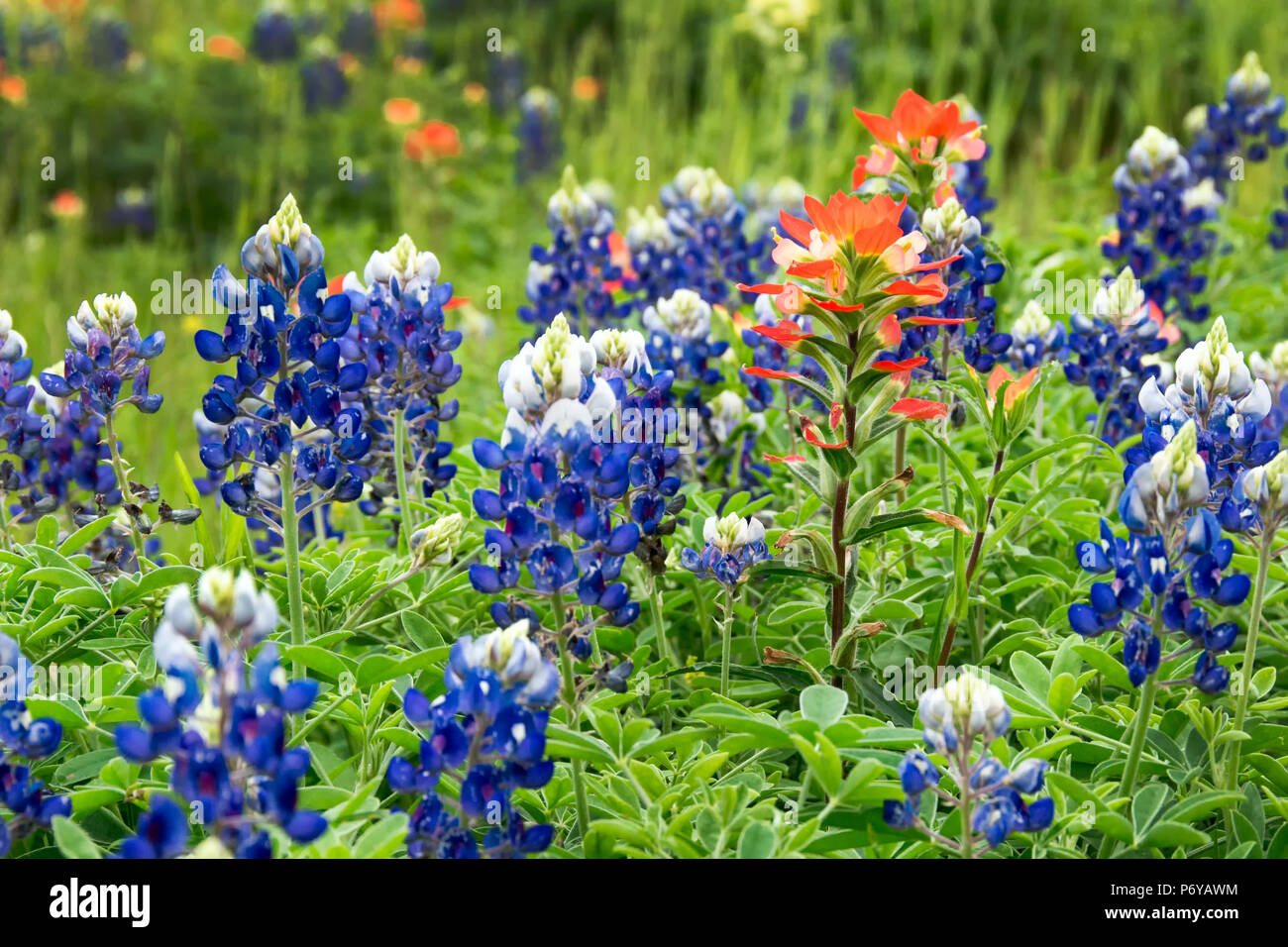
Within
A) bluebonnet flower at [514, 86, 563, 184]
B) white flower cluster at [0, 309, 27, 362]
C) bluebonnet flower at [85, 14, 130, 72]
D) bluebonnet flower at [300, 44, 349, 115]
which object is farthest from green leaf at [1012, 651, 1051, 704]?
bluebonnet flower at [85, 14, 130, 72]

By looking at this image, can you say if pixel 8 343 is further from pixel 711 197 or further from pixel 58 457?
pixel 711 197

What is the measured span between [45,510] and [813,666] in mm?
1602

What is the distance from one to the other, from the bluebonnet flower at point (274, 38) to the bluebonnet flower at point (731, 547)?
6.51 m

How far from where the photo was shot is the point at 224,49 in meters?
8.08

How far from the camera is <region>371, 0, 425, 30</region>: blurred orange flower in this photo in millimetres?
8508

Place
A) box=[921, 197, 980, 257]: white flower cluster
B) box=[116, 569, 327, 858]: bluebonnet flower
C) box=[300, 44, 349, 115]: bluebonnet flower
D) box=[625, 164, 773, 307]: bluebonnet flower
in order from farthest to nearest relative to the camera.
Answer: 1. box=[300, 44, 349, 115]: bluebonnet flower
2. box=[625, 164, 773, 307]: bluebonnet flower
3. box=[921, 197, 980, 257]: white flower cluster
4. box=[116, 569, 327, 858]: bluebonnet flower

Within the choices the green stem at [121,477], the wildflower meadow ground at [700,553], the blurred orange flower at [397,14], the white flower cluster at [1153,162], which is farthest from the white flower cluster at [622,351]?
the blurred orange flower at [397,14]

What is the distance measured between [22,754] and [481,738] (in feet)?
2.11

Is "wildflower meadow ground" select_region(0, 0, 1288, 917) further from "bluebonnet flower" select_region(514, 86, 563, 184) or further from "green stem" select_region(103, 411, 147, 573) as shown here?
"bluebonnet flower" select_region(514, 86, 563, 184)

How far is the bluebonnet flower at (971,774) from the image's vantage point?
1767 millimetres

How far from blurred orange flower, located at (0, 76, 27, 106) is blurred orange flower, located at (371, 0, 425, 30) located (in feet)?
7.35

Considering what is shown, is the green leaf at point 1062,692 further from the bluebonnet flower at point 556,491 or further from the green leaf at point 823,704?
the bluebonnet flower at point 556,491
